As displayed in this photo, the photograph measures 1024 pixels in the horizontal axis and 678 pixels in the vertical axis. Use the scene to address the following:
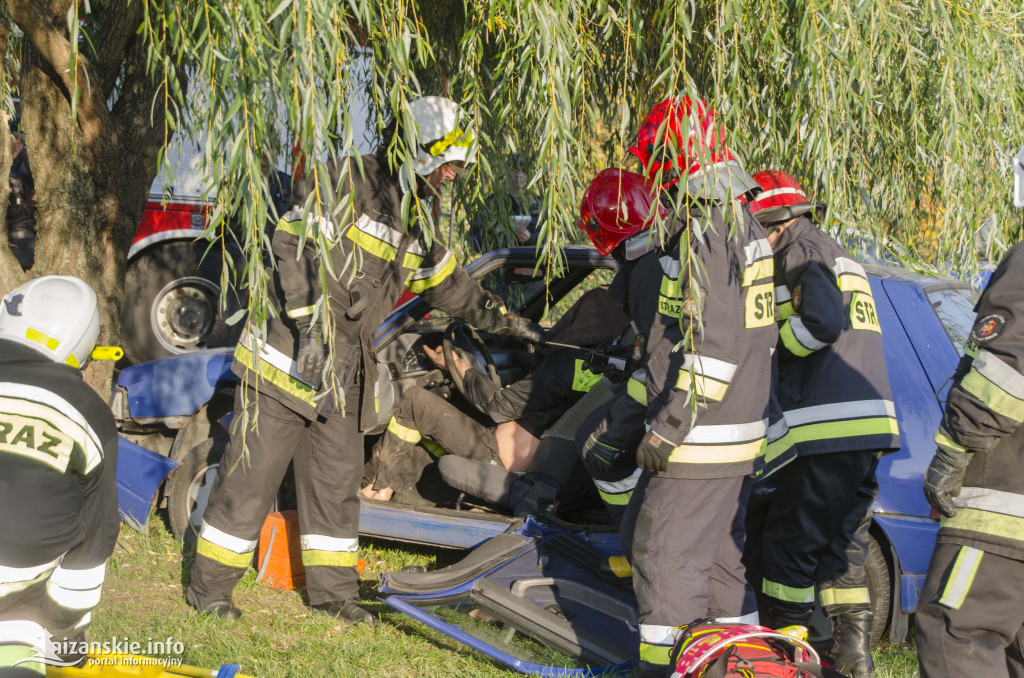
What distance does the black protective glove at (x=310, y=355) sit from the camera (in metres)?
3.33

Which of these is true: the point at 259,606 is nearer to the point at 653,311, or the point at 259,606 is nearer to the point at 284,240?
the point at 284,240

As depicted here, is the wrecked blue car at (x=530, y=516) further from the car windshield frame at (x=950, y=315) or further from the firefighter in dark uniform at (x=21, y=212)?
the firefighter in dark uniform at (x=21, y=212)

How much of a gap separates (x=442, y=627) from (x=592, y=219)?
1.61m

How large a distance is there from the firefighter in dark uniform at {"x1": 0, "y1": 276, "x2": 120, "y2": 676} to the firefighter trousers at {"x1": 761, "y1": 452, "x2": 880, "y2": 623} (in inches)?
91.0

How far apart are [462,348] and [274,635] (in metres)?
1.51

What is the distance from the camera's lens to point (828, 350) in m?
3.29

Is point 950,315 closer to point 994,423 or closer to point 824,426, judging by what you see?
point 824,426

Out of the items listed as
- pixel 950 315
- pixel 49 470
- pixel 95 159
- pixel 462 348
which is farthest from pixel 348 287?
pixel 950 315

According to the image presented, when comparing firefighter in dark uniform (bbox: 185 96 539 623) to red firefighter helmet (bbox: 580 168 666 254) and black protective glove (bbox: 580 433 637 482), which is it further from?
black protective glove (bbox: 580 433 637 482)

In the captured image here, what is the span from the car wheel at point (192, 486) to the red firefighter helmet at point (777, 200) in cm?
258

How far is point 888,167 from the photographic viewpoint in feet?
12.9

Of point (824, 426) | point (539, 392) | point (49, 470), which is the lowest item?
point (539, 392)

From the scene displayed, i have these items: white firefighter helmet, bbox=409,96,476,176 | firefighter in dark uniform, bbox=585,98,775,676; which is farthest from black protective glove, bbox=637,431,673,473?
white firefighter helmet, bbox=409,96,476,176

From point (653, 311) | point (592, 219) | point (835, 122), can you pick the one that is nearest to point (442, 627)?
point (653, 311)
